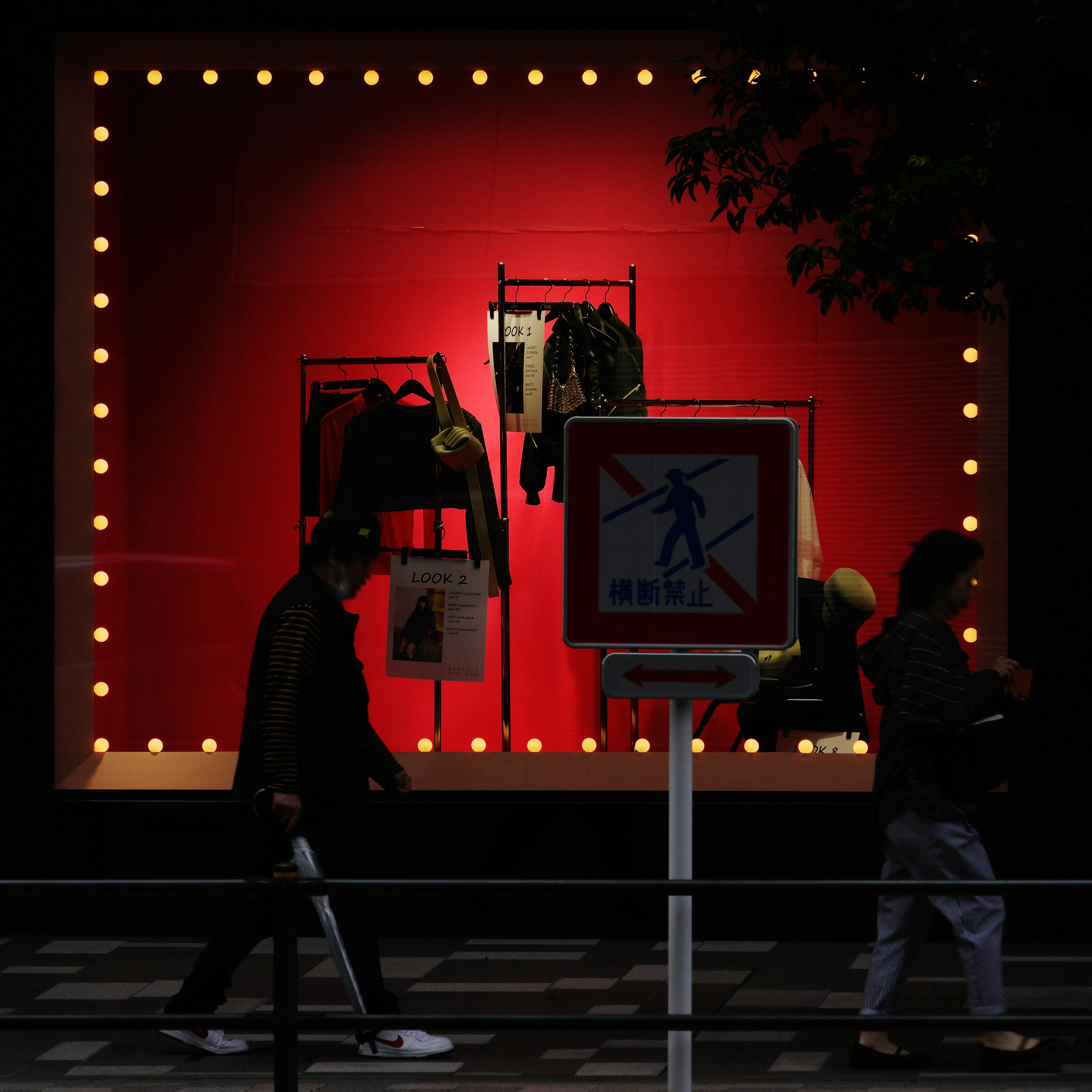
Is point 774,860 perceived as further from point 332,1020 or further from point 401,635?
point 332,1020

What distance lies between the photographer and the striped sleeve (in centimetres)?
526

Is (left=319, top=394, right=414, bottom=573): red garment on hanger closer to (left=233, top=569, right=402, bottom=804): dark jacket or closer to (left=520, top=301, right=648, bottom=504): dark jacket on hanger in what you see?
(left=520, top=301, right=648, bottom=504): dark jacket on hanger

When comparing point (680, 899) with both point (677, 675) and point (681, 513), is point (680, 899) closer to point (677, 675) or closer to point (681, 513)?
point (677, 675)

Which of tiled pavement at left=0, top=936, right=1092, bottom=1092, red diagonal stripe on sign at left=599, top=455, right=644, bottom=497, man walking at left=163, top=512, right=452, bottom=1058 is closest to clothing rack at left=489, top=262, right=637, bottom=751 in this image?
tiled pavement at left=0, top=936, right=1092, bottom=1092

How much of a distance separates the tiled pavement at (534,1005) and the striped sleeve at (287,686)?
3.21 ft

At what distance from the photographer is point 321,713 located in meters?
5.42

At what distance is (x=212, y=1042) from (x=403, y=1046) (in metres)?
0.69

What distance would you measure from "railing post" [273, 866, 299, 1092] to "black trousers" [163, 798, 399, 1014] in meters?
1.54

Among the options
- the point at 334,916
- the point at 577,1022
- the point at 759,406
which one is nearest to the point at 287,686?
the point at 334,916

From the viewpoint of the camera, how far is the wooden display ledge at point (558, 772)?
7.34 m

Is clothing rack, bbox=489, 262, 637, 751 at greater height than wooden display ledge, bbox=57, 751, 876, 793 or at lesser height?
greater

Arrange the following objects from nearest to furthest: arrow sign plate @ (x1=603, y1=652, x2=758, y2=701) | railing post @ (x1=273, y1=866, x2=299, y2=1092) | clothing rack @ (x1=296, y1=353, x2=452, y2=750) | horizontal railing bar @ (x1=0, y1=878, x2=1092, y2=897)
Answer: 1. arrow sign plate @ (x1=603, y1=652, x2=758, y2=701)
2. horizontal railing bar @ (x1=0, y1=878, x2=1092, y2=897)
3. railing post @ (x1=273, y1=866, x2=299, y2=1092)
4. clothing rack @ (x1=296, y1=353, x2=452, y2=750)

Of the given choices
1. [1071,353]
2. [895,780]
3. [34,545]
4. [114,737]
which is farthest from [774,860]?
[34,545]

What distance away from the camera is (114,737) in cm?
763
